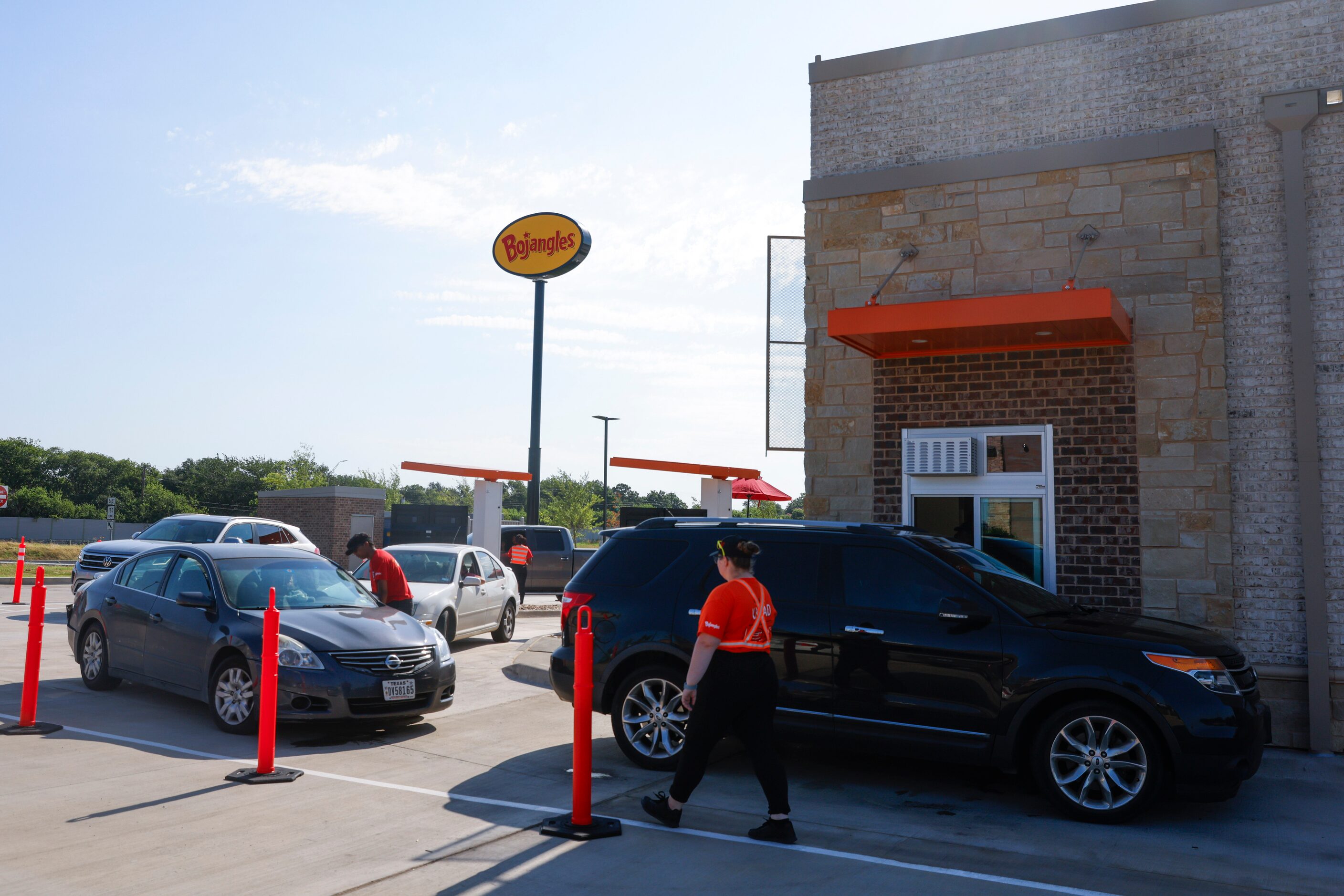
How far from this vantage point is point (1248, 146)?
997 cm

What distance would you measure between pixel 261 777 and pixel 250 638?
1812mm

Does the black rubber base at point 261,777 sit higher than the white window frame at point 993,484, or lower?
lower

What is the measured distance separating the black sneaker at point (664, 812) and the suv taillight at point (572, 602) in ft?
7.08

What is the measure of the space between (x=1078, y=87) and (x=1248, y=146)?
1.79 metres

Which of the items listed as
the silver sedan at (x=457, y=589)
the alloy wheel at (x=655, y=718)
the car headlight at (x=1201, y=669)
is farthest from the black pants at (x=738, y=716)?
the silver sedan at (x=457, y=589)

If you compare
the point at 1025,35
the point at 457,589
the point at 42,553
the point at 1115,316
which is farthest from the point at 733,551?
the point at 42,553

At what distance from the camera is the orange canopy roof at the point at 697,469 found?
704 inches

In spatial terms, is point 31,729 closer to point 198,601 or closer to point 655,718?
point 198,601

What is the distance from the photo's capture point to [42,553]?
47.6 m

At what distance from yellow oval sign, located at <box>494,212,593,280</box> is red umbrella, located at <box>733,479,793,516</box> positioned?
13.0 metres

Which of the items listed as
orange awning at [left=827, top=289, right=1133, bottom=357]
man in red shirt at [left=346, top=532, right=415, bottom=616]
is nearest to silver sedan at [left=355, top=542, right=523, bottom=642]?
man in red shirt at [left=346, top=532, right=415, bottom=616]

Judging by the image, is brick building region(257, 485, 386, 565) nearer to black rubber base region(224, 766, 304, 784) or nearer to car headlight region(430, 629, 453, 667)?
car headlight region(430, 629, 453, 667)

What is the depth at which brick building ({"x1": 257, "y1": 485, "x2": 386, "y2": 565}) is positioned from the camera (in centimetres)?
3128

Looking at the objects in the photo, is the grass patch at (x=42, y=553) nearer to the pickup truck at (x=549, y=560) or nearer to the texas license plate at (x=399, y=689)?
the pickup truck at (x=549, y=560)
